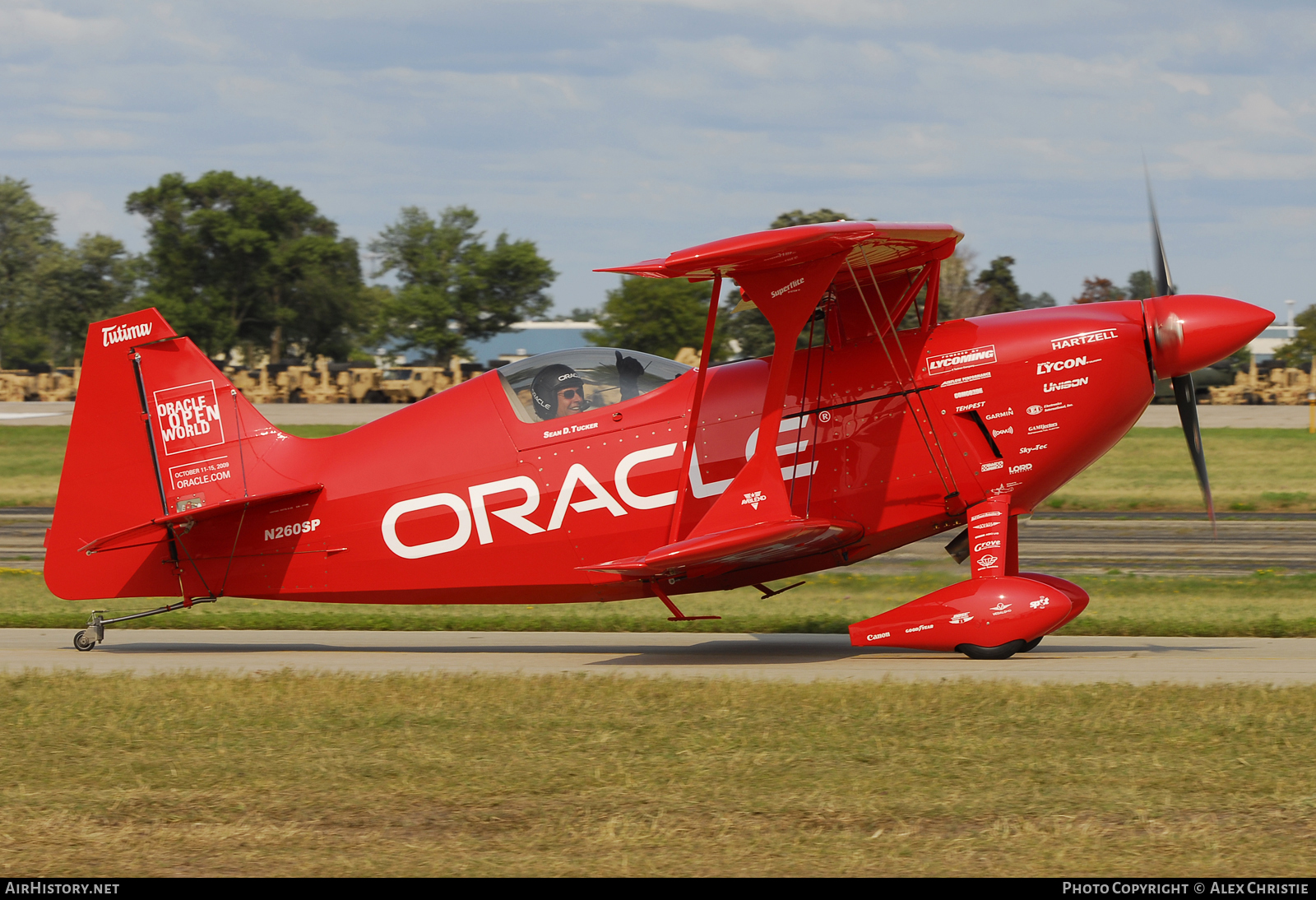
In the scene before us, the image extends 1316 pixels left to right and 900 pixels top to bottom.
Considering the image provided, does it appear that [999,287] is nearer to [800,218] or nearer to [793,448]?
[800,218]

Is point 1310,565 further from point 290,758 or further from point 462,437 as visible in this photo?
point 290,758

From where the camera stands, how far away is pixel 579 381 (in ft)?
35.6

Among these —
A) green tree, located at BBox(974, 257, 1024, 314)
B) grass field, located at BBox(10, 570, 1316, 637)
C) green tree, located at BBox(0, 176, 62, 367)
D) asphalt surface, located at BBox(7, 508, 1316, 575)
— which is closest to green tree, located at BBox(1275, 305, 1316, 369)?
green tree, located at BBox(974, 257, 1024, 314)

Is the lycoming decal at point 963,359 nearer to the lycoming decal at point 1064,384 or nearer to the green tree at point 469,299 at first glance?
the lycoming decal at point 1064,384

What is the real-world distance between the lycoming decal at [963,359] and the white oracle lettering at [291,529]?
5.78 m

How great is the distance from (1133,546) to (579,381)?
462 inches

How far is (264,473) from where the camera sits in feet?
37.6

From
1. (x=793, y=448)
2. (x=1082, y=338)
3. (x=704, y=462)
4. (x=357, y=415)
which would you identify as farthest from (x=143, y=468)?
(x=357, y=415)

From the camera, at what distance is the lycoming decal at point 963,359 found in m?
10.3

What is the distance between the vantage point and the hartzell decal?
11555 millimetres

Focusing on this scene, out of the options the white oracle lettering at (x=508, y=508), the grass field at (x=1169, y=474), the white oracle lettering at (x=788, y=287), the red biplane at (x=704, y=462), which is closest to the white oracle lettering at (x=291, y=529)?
the red biplane at (x=704, y=462)

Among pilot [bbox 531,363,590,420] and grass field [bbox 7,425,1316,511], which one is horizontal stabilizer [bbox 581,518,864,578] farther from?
grass field [bbox 7,425,1316,511]
